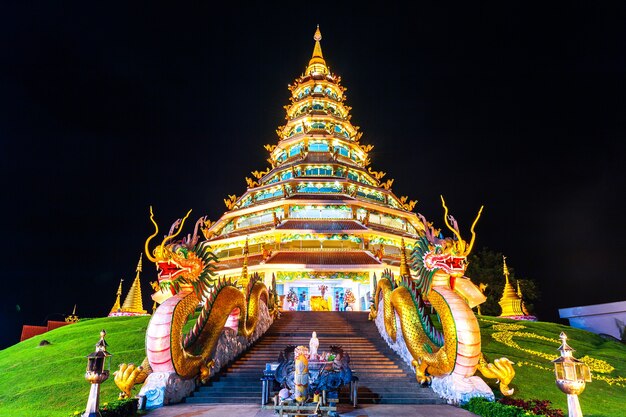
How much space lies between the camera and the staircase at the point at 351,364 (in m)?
8.77

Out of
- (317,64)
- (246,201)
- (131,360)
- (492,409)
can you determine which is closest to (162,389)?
(131,360)

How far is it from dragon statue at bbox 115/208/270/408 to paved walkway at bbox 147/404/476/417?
25.7 inches

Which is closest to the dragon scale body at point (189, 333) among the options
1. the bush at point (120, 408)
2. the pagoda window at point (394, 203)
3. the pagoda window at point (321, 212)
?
the bush at point (120, 408)

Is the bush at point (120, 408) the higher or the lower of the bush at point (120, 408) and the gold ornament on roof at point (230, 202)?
the lower

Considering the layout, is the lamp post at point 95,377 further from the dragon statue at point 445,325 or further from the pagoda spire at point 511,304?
the pagoda spire at point 511,304

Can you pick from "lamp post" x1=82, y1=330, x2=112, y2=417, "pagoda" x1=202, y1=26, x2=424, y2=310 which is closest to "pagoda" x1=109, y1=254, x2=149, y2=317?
"pagoda" x1=202, y1=26, x2=424, y2=310

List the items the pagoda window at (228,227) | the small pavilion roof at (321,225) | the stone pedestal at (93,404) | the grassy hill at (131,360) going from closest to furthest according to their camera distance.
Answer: the stone pedestal at (93,404) < the grassy hill at (131,360) < the small pavilion roof at (321,225) < the pagoda window at (228,227)

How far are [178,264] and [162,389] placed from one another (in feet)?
9.06

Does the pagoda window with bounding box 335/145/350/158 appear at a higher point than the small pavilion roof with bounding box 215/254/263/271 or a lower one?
higher

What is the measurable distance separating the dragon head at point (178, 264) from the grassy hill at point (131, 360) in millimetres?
3041

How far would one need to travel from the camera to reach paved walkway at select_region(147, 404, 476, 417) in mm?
7094

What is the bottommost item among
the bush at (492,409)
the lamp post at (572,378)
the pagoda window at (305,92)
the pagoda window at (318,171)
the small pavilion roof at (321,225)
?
the bush at (492,409)

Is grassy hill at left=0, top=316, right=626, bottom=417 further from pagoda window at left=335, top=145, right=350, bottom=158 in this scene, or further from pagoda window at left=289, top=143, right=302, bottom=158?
pagoda window at left=289, top=143, right=302, bottom=158

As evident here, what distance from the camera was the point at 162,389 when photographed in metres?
7.93
